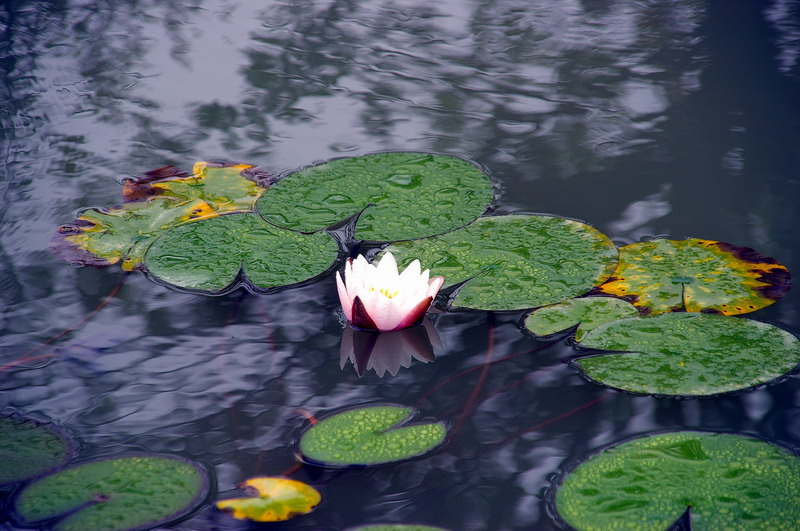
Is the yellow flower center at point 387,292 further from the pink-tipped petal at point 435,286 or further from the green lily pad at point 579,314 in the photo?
the green lily pad at point 579,314

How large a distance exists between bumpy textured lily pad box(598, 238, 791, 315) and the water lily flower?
1.50 feet

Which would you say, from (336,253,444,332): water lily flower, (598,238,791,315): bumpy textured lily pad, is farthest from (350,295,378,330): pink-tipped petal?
(598,238,791,315): bumpy textured lily pad

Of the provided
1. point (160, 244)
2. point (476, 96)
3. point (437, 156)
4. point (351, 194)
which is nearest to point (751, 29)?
point (476, 96)

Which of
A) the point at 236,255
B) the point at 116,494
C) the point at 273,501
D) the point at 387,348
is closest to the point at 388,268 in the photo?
the point at 387,348

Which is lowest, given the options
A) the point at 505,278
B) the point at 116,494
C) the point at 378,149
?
the point at 116,494

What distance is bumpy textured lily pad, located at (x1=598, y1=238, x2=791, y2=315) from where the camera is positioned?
1713 mm

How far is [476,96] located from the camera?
2.84m

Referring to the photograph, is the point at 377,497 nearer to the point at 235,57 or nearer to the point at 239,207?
the point at 239,207

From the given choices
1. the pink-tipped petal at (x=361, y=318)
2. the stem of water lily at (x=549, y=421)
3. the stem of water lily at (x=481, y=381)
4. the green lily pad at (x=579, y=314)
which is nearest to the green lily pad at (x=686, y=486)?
the stem of water lily at (x=549, y=421)

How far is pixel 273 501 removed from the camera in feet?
4.17

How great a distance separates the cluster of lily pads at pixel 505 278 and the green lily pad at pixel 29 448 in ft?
1.27

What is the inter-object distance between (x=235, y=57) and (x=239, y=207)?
4.27 ft

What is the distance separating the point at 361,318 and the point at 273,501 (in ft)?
1.75

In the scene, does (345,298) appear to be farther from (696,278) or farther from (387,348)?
(696,278)
